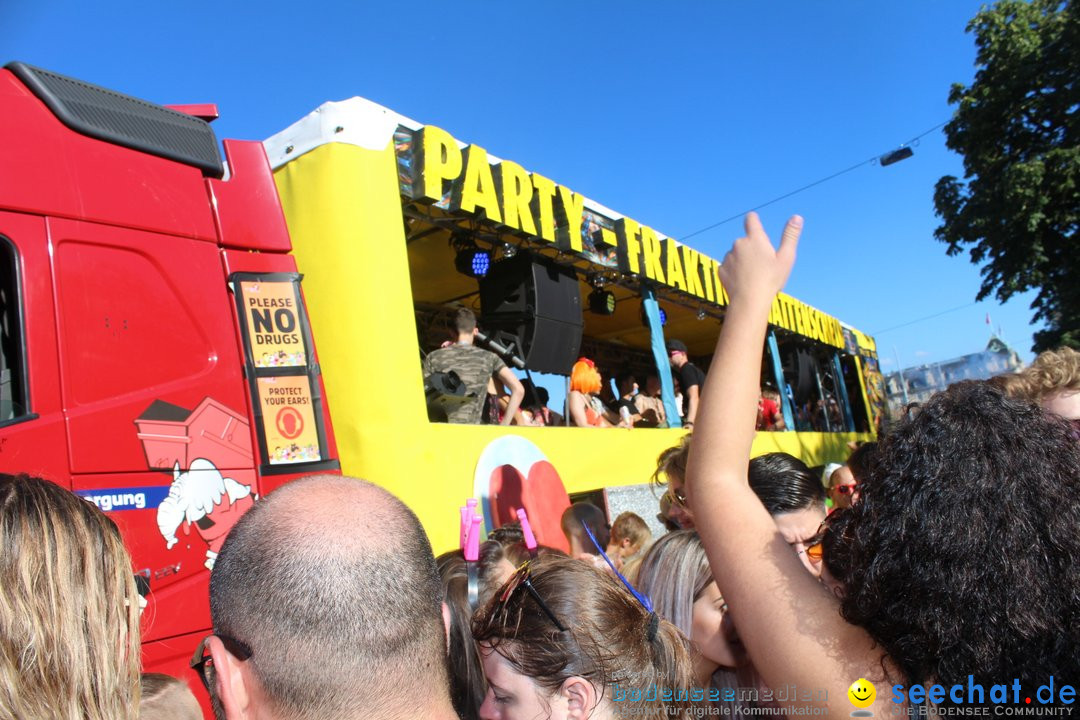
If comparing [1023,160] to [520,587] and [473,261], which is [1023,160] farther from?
[520,587]

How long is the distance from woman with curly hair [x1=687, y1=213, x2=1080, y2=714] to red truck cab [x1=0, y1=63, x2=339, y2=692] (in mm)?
2253

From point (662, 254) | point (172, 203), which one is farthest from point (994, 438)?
point (662, 254)

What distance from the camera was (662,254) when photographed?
802 cm

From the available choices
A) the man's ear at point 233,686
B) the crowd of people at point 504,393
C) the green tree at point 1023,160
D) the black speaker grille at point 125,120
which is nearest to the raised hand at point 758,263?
the man's ear at point 233,686

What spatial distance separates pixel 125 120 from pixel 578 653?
2.95 meters

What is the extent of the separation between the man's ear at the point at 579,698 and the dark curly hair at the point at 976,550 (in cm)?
72

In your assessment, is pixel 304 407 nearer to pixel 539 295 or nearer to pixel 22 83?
pixel 22 83

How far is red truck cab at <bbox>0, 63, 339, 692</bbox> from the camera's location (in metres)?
2.66

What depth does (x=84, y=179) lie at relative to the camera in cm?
290

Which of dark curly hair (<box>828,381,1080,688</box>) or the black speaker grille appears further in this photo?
the black speaker grille

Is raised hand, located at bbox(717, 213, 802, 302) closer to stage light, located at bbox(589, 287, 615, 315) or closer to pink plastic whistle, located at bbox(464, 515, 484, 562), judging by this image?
pink plastic whistle, located at bbox(464, 515, 484, 562)

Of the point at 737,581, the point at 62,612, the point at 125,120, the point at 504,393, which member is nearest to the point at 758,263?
the point at 737,581

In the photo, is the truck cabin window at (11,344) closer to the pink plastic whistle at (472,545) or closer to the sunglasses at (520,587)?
the pink plastic whistle at (472,545)

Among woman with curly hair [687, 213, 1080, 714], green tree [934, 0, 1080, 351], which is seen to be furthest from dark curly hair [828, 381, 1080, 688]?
green tree [934, 0, 1080, 351]
